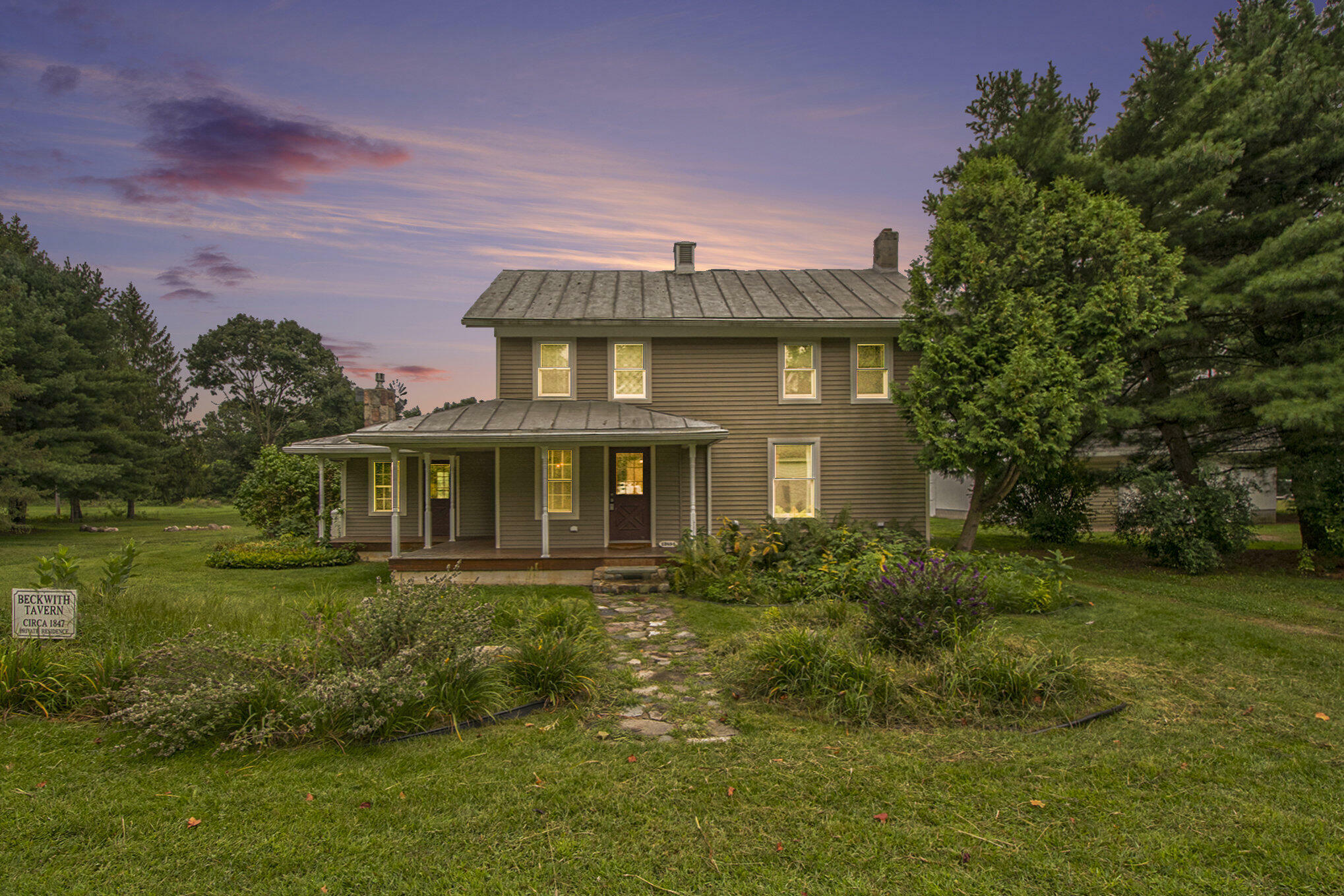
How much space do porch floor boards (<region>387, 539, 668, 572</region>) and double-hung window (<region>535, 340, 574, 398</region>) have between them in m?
3.50

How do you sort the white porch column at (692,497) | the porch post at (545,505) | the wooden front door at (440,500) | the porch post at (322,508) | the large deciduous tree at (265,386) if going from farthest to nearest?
the large deciduous tree at (265,386) < the porch post at (322,508) < the wooden front door at (440,500) < the white porch column at (692,497) < the porch post at (545,505)

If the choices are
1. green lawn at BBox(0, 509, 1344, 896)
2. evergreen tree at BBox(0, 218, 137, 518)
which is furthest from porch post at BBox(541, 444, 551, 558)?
evergreen tree at BBox(0, 218, 137, 518)

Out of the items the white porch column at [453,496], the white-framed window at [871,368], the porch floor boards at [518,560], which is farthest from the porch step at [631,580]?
the white-framed window at [871,368]

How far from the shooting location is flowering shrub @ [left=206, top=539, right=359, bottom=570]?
12836 mm

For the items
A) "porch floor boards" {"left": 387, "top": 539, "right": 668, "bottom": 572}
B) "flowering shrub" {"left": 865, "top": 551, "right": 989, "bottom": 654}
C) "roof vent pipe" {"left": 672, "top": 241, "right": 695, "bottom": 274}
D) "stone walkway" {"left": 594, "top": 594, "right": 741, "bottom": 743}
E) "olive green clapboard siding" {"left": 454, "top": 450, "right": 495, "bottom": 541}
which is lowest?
"stone walkway" {"left": 594, "top": 594, "right": 741, "bottom": 743}

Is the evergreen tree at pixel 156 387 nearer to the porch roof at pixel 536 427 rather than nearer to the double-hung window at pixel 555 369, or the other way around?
the porch roof at pixel 536 427

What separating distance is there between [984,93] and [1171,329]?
20.5 ft

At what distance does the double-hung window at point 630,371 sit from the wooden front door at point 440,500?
14.6 feet

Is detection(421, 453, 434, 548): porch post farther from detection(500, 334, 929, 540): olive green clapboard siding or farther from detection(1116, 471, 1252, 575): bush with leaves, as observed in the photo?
detection(1116, 471, 1252, 575): bush with leaves

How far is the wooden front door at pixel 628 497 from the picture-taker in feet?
40.9

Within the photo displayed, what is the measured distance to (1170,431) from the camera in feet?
41.7

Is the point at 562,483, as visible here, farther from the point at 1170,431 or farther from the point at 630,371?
the point at 1170,431

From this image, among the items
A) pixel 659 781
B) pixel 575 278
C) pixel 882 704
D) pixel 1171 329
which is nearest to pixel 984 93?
pixel 1171 329

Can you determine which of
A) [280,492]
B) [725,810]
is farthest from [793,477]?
[280,492]
